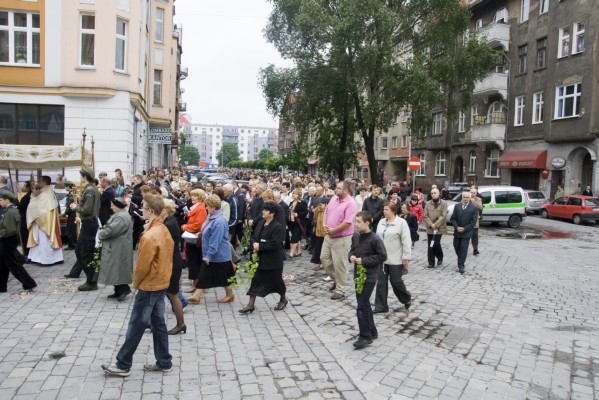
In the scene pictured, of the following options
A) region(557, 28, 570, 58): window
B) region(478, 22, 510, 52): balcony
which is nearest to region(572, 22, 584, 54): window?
region(557, 28, 570, 58): window

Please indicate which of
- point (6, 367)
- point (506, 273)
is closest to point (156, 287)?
point (6, 367)

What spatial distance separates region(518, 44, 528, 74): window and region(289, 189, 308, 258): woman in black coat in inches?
1035

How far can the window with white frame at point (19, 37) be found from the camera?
18578mm

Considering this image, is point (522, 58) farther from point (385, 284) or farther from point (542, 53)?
point (385, 284)

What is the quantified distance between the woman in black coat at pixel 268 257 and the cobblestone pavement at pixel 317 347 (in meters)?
0.36

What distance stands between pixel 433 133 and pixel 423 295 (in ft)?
120

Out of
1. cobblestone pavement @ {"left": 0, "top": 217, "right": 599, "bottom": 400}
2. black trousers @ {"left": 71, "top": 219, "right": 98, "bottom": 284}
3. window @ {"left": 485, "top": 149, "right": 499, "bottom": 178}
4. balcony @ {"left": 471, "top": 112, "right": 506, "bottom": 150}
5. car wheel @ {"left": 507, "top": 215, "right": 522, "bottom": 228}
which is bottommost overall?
cobblestone pavement @ {"left": 0, "top": 217, "right": 599, "bottom": 400}

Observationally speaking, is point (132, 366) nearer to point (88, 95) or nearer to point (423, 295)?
point (423, 295)

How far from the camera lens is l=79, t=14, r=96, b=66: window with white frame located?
18594 millimetres

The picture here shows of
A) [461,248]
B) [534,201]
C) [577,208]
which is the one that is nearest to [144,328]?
[461,248]

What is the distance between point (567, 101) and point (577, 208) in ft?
26.1

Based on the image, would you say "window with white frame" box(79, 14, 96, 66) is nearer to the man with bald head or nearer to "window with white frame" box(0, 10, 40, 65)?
"window with white frame" box(0, 10, 40, 65)

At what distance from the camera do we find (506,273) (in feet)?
37.5

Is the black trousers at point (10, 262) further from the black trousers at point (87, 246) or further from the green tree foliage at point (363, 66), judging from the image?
the green tree foliage at point (363, 66)
